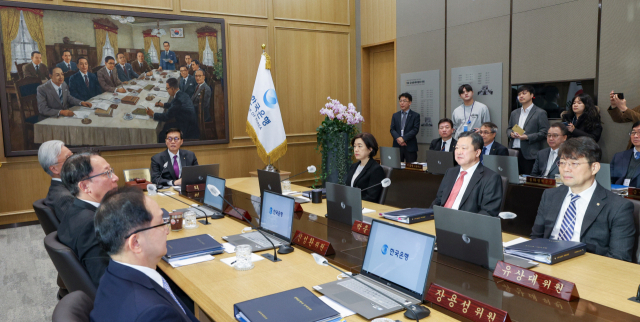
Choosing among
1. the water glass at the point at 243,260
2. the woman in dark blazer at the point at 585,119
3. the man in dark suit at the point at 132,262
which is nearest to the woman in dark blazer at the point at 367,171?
the water glass at the point at 243,260

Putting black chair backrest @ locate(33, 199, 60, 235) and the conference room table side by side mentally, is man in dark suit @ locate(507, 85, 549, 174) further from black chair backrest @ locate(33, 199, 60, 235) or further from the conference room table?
black chair backrest @ locate(33, 199, 60, 235)

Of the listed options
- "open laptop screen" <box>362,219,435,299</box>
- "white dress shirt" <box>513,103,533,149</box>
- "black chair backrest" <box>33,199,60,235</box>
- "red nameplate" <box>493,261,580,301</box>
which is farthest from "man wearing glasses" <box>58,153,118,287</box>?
"white dress shirt" <box>513,103,533,149</box>

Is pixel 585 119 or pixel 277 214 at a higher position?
pixel 585 119

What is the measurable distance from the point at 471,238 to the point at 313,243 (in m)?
0.79

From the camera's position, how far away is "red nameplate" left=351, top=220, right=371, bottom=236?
2545 mm

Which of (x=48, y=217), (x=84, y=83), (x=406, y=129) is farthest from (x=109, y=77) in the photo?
(x=406, y=129)

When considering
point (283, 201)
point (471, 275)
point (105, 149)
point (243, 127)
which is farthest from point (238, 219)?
point (243, 127)

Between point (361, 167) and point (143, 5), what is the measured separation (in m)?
4.36

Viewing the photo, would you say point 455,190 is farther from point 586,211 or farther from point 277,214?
point 277,214

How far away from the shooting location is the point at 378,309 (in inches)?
59.8

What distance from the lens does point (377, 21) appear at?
777cm

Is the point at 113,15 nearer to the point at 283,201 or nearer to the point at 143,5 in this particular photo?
the point at 143,5

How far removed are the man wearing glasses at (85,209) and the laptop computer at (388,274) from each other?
109cm

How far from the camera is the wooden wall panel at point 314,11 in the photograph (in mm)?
7395
